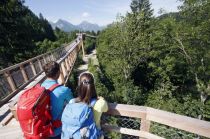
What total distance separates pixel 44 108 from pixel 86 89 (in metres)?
0.55

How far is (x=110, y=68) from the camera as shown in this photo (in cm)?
2492

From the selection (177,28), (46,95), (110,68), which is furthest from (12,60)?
(46,95)

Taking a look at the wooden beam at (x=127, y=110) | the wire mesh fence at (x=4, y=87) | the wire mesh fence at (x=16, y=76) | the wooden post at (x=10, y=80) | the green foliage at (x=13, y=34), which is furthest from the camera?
the green foliage at (x=13, y=34)

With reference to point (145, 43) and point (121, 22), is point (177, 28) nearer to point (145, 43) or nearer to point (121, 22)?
point (145, 43)

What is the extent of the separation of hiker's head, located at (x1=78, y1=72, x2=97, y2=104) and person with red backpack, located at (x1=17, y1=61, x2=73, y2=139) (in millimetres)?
333

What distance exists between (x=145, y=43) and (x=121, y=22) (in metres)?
3.65

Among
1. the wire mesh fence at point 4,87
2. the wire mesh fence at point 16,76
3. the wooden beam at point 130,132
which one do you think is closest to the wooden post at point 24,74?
the wire mesh fence at point 16,76

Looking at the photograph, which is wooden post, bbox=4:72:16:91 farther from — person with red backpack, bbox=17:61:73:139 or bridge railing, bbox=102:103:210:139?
bridge railing, bbox=102:103:210:139

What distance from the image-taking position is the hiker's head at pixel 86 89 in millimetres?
2273

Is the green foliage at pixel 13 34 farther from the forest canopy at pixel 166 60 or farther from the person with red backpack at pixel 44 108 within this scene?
the person with red backpack at pixel 44 108

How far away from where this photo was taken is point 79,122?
2.19m

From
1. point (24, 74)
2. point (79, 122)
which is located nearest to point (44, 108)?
point (79, 122)

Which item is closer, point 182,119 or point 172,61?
point 182,119

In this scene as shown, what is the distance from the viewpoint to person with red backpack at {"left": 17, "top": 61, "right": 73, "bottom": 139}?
7.32 ft
